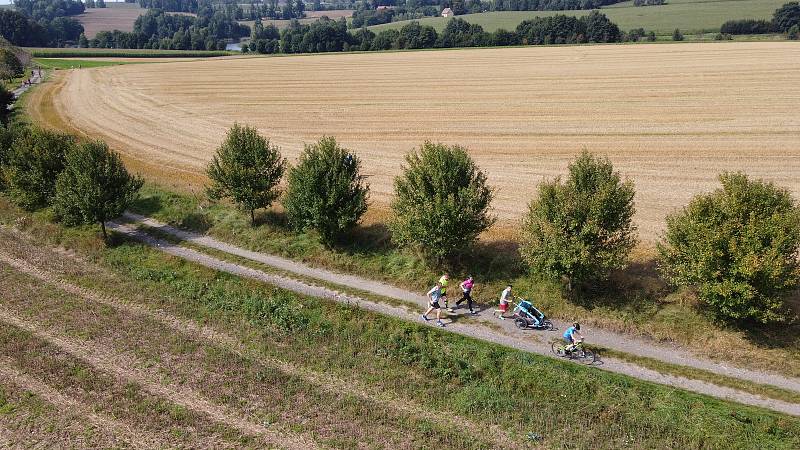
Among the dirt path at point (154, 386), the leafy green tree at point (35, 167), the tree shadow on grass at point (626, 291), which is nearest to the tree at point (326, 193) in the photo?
the dirt path at point (154, 386)

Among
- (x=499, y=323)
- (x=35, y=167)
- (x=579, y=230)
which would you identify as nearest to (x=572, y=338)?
(x=499, y=323)

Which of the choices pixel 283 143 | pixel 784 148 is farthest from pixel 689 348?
pixel 283 143

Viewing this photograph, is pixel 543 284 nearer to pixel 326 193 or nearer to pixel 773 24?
pixel 326 193

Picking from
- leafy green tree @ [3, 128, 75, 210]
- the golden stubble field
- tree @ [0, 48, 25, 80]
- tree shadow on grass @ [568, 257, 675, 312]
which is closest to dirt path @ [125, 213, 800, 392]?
tree shadow on grass @ [568, 257, 675, 312]

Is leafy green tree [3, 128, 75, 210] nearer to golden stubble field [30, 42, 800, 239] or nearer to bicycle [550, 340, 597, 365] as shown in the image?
golden stubble field [30, 42, 800, 239]

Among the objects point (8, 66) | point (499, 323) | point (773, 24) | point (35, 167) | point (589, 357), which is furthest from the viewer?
point (773, 24)

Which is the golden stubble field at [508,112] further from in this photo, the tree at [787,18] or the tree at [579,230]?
the tree at [787,18]
